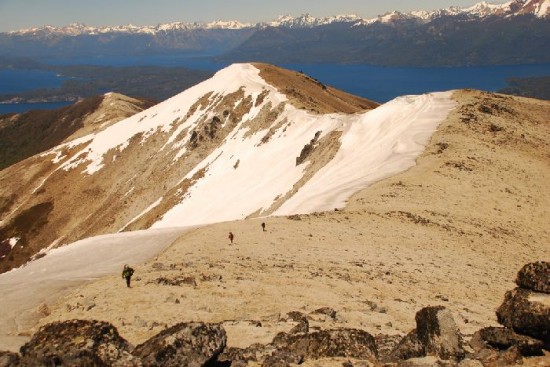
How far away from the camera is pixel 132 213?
290ft

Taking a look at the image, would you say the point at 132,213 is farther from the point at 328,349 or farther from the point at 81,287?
the point at 328,349

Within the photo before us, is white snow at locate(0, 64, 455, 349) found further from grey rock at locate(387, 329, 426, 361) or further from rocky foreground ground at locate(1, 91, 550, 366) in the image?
grey rock at locate(387, 329, 426, 361)

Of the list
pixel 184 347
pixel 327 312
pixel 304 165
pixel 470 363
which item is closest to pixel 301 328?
pixel 327 312

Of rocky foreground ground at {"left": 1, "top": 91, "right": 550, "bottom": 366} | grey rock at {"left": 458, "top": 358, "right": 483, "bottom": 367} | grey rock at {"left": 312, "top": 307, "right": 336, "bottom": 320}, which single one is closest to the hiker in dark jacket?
rocky foreground ground at {"left": 1, "top": 91, "right": 550, "bottom": 366}

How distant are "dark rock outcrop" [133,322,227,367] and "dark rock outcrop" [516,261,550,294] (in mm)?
11942

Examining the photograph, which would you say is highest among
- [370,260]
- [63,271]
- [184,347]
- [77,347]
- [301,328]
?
[77,347]

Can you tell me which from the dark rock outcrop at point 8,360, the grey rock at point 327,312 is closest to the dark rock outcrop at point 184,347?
the dark rock outcrop at point 8,360

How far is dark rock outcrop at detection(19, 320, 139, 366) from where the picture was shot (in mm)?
12078

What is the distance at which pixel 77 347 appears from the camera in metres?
12.6

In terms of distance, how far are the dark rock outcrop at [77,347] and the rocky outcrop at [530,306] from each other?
1233 centimetres

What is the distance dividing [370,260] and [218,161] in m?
66.4

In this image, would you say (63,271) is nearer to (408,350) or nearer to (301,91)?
(408,350)

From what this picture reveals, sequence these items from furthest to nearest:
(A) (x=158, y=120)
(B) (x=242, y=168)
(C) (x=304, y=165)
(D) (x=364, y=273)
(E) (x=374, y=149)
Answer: (A) (x=158, y=120) < (B) (x=242, y=168) < (C) (x=304, y=165) < (E) (x=374, y=149) < (D) (x=364, y=273)

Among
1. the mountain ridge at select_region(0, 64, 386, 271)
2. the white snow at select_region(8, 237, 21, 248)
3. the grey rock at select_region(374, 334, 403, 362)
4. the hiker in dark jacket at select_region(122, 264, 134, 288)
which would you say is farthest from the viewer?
the white snow at select_region(8, 237, 21, 248)
